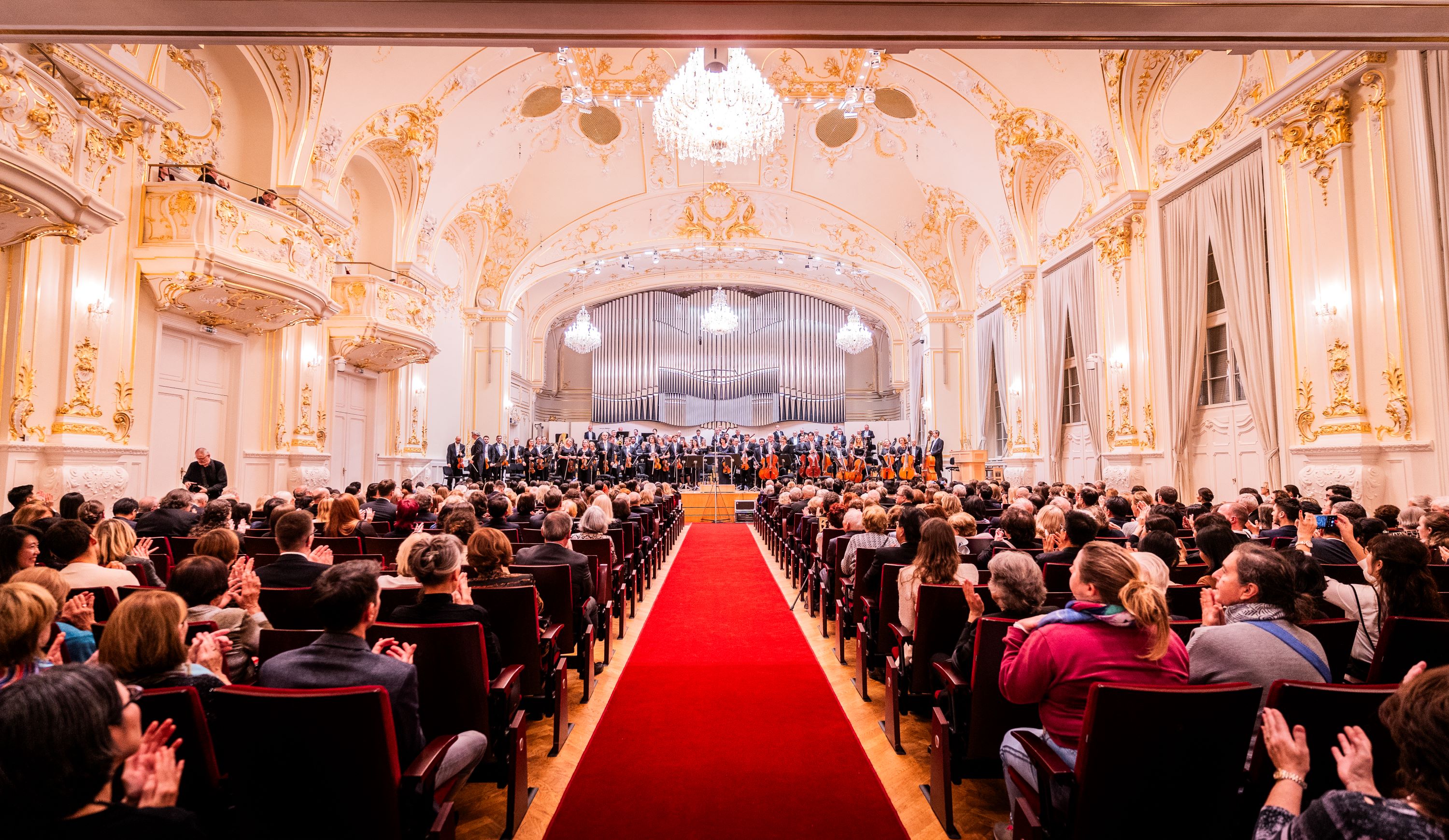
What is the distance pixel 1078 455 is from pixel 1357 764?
10.4 meters

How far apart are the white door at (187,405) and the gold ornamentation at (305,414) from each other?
746 millimetres

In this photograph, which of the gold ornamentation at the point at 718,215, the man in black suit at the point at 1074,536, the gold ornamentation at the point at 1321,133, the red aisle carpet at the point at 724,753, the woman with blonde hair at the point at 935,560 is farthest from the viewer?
the gold ornamentation at the point at 718,215

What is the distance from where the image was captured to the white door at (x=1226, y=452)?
7281 millimetres

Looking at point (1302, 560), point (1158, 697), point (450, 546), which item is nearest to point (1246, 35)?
point (1302, 560)

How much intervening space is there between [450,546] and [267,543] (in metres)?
2.28

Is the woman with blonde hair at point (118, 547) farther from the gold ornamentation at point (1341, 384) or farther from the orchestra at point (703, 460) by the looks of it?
the orchestra at point (703, 460)

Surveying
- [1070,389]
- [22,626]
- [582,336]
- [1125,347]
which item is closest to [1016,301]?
[1070,389]

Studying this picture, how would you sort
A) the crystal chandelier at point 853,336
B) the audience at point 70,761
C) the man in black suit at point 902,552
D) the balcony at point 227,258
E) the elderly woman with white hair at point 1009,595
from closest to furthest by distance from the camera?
the audience at point 70,761
the elderly woman with white hair at point 1009,595
the man in black suit at point 902,552
the balcony at point 227,258
the crystal chandelier at point 853,336

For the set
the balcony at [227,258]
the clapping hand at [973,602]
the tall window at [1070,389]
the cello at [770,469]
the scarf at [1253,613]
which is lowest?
the clapping hand at [973,602]

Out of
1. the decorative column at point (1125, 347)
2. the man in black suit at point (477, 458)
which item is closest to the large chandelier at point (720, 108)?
the decorative column at point (1125, 347)

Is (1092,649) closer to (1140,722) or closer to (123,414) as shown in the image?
(1140,722)

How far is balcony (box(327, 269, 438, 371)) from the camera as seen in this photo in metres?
9.60

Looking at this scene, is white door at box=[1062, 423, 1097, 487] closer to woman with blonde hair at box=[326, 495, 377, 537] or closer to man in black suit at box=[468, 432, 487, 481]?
woman with blonde hair at box=[326, 495, 377, 537]

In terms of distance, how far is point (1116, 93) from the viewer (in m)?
8.75
